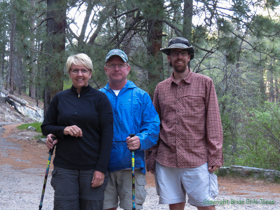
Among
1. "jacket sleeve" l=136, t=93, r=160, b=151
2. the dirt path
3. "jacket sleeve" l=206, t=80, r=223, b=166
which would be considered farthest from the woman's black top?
the dirt path

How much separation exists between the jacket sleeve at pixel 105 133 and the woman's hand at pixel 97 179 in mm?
33

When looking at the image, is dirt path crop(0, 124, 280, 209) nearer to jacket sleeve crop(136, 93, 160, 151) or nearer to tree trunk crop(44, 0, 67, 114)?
jacket sleeve crop(136, 93, 160, 151)

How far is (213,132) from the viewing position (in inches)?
106

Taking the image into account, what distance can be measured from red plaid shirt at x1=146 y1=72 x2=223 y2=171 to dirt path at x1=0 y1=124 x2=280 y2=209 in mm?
1576

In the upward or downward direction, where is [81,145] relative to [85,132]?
downward

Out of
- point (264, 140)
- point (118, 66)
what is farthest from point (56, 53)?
point (264, 140)

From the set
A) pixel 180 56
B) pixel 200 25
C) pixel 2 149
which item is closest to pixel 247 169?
pixel 200 25

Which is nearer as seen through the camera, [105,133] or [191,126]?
[105,133]

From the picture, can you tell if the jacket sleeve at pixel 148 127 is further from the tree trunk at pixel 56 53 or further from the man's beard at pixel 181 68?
the tree trunk at pixel 56 53

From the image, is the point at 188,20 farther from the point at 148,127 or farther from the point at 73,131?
the point at 73,131

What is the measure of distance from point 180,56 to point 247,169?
5.22m

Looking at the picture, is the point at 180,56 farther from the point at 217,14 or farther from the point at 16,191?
the point at 217,14

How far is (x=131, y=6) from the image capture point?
23.9ft

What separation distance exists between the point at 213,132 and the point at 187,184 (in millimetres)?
508
